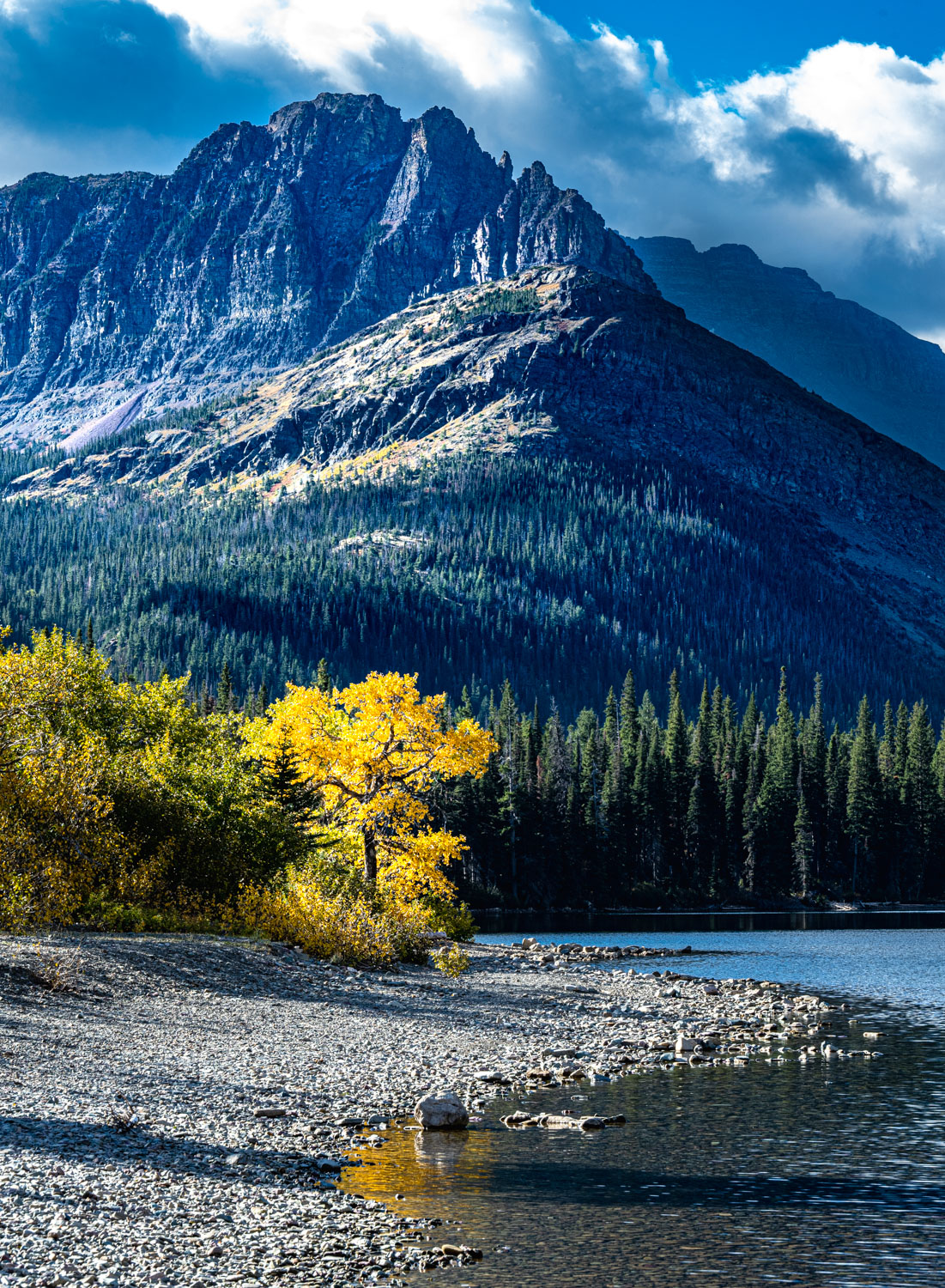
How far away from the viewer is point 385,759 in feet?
180

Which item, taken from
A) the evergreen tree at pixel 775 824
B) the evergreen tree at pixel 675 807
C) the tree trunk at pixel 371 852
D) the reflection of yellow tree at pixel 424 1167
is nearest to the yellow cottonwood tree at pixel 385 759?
the tree trunk at pixel 371 852

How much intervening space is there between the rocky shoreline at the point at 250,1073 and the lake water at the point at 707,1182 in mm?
1126

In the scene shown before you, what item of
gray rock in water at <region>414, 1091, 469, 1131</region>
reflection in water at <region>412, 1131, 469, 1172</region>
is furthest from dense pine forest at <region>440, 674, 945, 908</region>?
reflection in water at <region>412, 1131, 469, 1172</region>

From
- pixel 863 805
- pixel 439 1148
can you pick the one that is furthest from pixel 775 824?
pixel 439 1148

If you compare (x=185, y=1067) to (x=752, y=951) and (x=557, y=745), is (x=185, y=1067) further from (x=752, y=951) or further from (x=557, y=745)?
(x=557, y=745)

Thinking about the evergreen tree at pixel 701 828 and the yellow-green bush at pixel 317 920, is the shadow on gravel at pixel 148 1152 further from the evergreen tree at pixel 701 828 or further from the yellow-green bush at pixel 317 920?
the evergreen tree at pixel 701 828

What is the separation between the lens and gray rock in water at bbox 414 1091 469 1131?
24125 mm

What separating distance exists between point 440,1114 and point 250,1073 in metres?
4.87

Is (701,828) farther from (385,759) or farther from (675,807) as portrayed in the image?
(385,759)

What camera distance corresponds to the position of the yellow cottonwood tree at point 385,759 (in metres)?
53.6

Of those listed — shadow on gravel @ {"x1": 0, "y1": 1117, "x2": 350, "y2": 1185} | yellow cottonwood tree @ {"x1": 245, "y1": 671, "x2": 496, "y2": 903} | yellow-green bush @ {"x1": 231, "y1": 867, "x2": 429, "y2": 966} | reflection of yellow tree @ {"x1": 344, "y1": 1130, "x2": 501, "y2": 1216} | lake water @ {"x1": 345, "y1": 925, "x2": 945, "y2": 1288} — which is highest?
yellow cottonwood tree @ {"x1": 245, "y1": 671, "x2": 496, "y2": 903}

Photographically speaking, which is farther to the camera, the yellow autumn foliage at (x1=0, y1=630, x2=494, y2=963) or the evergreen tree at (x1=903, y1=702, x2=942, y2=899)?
the evergreen tree at (x1=903, y1=702, x2=942, y2=899)

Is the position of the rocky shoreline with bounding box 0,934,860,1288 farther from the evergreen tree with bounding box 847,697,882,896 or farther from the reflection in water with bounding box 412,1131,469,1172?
the evergreen tree with bounding box 847,697,882,896

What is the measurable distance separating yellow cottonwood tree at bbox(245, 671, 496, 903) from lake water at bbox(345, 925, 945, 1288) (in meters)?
22.4
